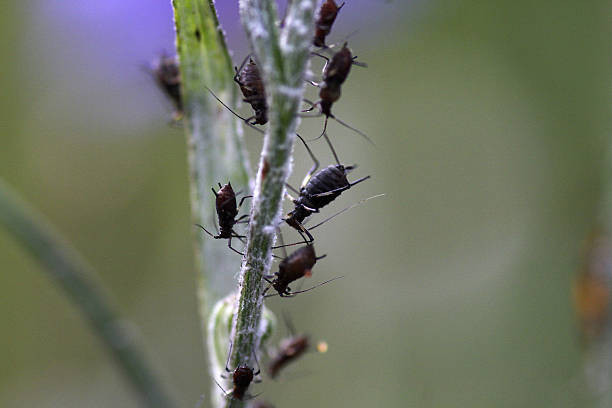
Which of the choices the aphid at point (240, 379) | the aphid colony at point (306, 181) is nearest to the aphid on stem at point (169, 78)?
the aphid colony at point (306, 181)

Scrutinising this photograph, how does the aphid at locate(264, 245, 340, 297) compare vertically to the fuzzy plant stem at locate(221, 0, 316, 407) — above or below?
below

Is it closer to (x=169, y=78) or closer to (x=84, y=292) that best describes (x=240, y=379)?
(x=84, y=292)

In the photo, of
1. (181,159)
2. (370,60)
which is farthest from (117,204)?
(370,60)

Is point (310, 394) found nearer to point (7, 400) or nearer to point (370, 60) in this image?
point (7, 400)

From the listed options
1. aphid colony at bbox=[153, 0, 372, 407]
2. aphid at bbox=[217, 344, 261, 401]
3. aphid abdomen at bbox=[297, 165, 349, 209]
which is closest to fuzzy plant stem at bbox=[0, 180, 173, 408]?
aphid colony at bbox=[153, 0, 372, 407]

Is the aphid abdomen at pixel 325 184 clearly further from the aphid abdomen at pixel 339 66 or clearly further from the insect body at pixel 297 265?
the aphid abdomen at pixel 339 66

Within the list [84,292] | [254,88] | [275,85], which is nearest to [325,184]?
[254,88]

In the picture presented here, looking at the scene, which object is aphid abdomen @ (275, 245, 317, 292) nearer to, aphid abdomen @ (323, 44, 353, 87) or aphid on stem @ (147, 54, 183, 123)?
aphid abdomen @ (323, 44, 353, 87)
